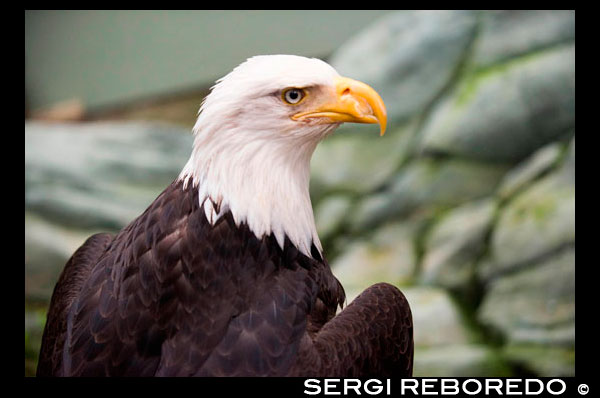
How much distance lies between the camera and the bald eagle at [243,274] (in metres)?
1.93

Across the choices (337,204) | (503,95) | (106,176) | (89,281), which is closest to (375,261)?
(337,204)

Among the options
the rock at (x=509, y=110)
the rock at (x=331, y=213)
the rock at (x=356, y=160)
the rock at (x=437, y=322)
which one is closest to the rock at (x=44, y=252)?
the rock at (x=331, y=213)

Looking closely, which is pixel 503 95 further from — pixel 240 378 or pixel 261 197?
pixel 240 378

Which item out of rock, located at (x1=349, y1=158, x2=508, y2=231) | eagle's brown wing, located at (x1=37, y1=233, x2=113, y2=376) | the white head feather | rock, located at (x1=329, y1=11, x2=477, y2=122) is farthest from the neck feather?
rock, located at (x1=329, y1=11, x2=477, y2=122)

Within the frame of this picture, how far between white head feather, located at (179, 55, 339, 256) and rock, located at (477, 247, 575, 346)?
241 cm

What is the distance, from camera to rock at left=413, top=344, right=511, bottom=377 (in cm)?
378

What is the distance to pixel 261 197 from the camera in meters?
2.07

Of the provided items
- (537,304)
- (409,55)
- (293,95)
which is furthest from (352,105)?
(409,55)

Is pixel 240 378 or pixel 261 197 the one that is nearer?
pixel 240 378

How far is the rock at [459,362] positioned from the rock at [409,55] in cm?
190

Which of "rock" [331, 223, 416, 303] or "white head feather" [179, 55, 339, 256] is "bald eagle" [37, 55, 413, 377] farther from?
"rock" [331, 223, 416, 303]

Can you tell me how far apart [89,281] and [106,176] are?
276cm

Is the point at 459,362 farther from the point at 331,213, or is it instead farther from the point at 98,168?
the point at 98,168

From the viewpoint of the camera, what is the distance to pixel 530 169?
4.18 metres
